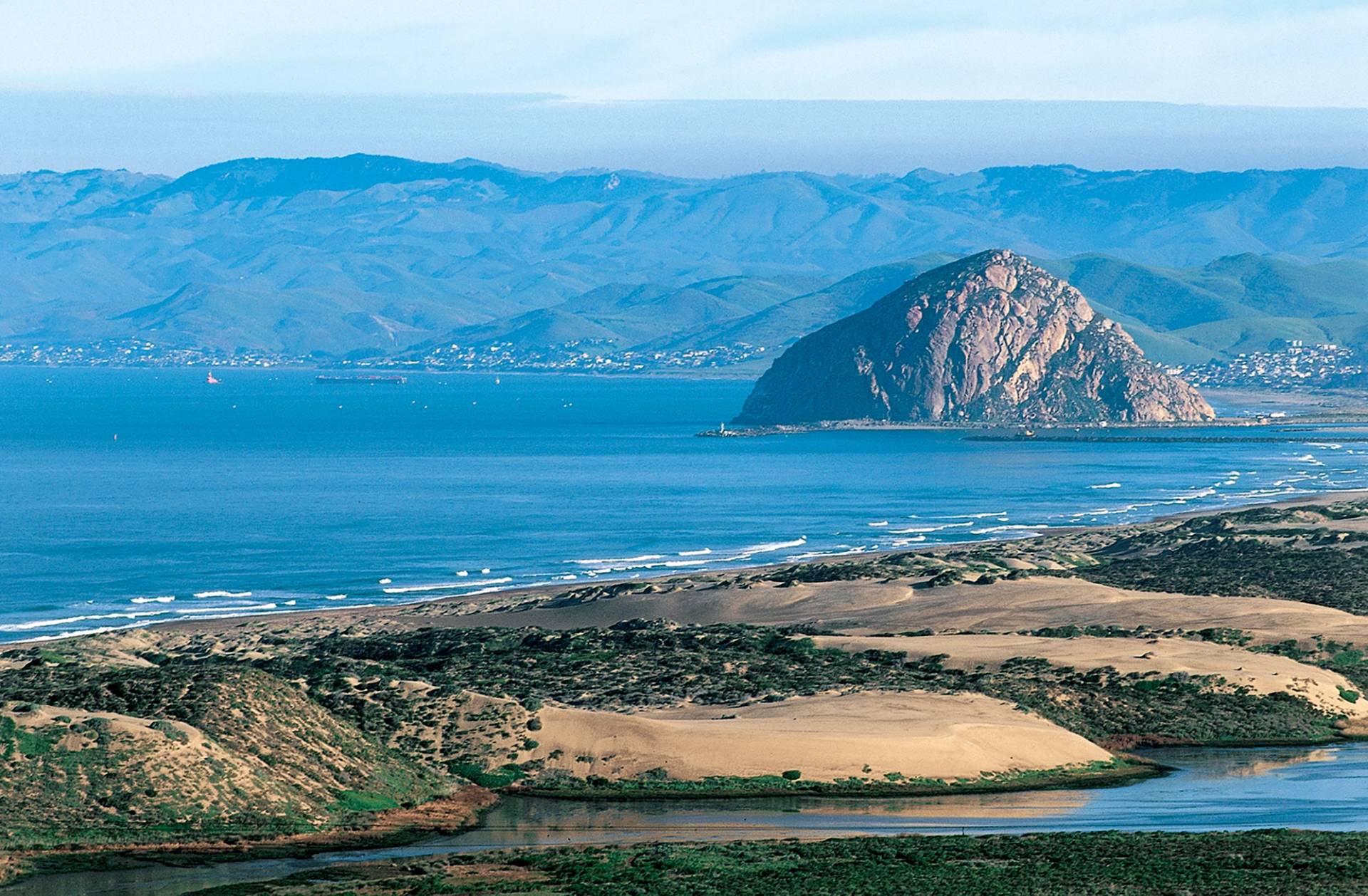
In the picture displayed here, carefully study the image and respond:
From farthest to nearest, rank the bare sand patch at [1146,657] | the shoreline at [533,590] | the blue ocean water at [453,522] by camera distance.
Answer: the blue ocean water at [453,522] < the shoreline at [533,590] < the bare sand patch at [1146,657]

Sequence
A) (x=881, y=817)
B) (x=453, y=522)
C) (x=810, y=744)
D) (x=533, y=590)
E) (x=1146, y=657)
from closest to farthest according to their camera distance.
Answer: (x=881, y=817) → (x=810, y=744) → (x=1146, y=657) → (x=533, y=590) → (x=453, y=522)

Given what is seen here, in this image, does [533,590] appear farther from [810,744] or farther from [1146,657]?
[810,744]

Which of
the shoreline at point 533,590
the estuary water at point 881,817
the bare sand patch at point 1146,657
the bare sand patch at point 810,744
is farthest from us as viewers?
the shoreline at point 533,590

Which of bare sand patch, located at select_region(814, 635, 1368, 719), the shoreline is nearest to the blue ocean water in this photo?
the shoreline

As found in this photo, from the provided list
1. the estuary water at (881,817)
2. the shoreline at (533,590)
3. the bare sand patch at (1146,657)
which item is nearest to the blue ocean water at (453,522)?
the shoreline at (533,590)

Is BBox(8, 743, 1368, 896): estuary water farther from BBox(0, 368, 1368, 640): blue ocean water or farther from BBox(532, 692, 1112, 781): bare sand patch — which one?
BBox(0, 368, 1368, 640): blue ocean water

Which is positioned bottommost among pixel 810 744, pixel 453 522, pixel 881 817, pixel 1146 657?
pixel 881 817

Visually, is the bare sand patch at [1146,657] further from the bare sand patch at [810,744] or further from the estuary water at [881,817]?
the estuary water at [881,817]

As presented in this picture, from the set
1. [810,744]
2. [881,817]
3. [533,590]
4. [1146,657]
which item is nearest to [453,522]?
[533,590]
